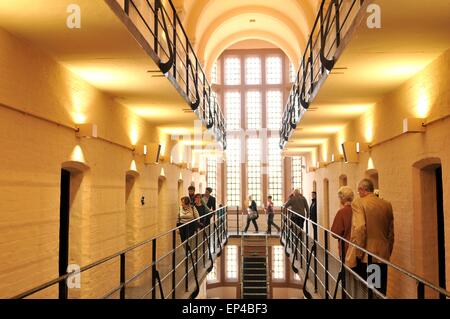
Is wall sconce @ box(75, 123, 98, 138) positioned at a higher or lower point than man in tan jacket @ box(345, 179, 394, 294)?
higher

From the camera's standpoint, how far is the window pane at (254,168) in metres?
19.5

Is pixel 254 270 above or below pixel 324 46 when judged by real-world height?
below

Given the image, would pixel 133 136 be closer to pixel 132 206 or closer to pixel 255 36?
pixel 132 206

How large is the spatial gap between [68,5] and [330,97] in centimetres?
422

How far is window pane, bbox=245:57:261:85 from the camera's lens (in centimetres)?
2031

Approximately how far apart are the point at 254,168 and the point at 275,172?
91cm

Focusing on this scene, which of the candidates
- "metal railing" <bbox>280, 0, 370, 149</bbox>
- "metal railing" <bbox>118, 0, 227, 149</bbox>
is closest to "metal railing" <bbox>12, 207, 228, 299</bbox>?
"metal railing" <bbox>118, 0, 227, 149</bbox>

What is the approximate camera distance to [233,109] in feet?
66.4

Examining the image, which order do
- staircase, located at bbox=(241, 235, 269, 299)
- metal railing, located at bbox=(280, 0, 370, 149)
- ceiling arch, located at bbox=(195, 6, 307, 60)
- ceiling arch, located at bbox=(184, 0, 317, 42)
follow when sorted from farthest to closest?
staircase, located at bbox=(241, 235, 269, 299), ceiling arch, located at bbox=(195, 6, 307, 60), ceiling arch, located at bbox=(184, 0, 317, 42), metal railing, located at bbox=(280, 0, 370, 149)

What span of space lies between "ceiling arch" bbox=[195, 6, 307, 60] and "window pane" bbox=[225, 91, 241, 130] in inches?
301

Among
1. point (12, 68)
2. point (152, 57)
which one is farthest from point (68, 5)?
point (152, 57)

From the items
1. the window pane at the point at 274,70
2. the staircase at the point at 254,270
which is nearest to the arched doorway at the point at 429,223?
the staircase at the point at 254,270

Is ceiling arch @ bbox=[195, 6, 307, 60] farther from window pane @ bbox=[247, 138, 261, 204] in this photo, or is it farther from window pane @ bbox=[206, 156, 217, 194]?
window pane @ bbox=[247, 138, 261, 204]

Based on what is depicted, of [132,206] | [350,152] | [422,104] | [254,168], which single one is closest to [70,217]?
[132,206]
